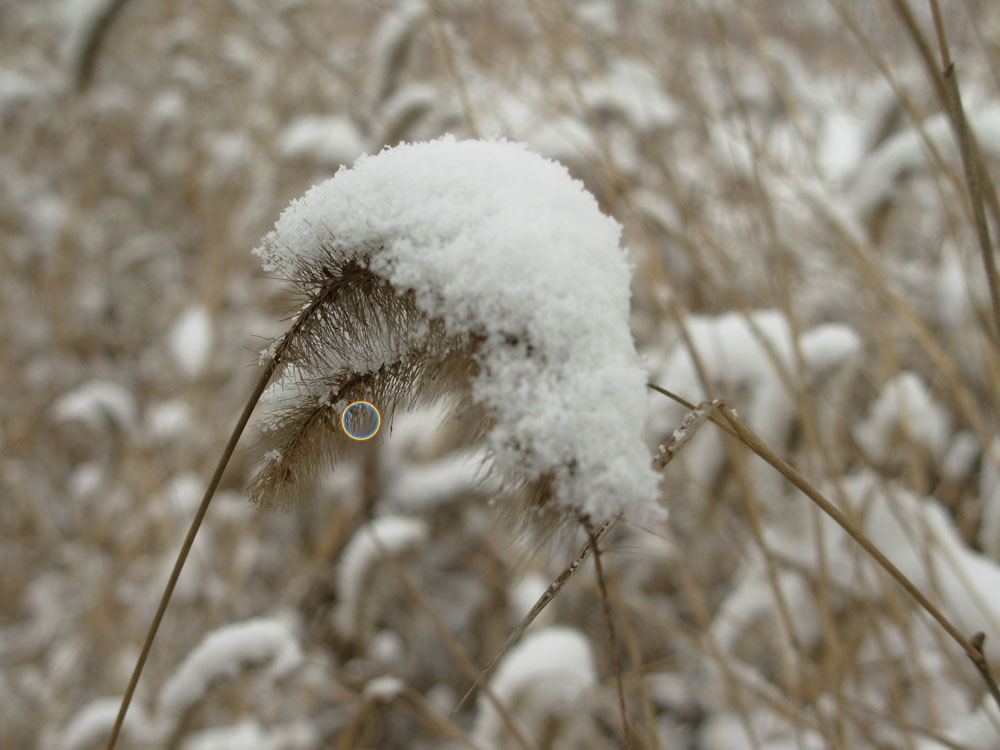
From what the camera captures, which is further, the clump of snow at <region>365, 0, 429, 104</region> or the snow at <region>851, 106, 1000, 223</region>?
the clump of snow at <region>365, 0, 429, 104</region>

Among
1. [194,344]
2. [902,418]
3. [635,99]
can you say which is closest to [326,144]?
[194,344]

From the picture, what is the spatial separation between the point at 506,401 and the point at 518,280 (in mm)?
43

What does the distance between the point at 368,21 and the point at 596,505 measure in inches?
139

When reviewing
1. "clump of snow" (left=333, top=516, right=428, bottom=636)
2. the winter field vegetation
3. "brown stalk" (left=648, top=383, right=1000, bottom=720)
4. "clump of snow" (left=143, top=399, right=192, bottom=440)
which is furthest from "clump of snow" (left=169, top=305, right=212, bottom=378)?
"brown stalk" (left=648, top=383, right=1000, bottom=720)

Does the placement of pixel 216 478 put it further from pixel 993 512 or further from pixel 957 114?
pixel 993 512

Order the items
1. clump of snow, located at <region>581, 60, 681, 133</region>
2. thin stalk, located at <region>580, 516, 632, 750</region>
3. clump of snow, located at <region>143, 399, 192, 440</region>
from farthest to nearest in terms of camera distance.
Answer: clump of snow, located at <region>143, 399, 192, 440</region>, clump of snow, located at <region>581, 60, 681, 133</region>, thin stalk, located at <region>580, 516, 632, 750</region>

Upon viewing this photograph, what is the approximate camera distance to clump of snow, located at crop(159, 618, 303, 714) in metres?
0.55

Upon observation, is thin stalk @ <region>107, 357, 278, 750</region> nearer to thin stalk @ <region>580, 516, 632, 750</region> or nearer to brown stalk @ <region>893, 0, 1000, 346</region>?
thin stalk @ <region>580, 516, 632, 750</region>

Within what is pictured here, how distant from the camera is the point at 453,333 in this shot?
221 millimetres

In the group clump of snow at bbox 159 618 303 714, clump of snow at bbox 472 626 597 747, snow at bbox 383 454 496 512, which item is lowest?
clump of snow at bbox 472 626 597 747

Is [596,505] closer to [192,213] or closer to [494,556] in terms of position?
[494,556]

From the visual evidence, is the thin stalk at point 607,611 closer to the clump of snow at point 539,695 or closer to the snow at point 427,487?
the clump of snow at point 539,695

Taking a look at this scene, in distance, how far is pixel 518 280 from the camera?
22 cm

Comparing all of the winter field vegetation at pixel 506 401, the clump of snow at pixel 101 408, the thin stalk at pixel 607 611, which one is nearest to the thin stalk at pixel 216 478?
the winter field vegetation at pixel 506 401
